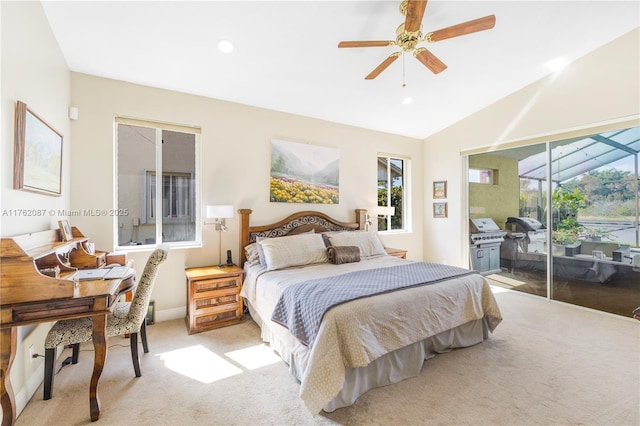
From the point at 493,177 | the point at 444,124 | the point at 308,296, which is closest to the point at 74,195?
the point at 308,296

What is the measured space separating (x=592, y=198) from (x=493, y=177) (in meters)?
1.31

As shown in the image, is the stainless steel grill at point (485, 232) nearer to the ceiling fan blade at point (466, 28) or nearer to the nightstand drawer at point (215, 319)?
the ceiling fan blade at point (466, 28)

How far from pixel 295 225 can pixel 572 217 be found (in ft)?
12.3

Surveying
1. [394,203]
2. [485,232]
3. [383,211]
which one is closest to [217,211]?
[383,211]

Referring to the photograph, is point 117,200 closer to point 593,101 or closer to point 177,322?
point 177,322

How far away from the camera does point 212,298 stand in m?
3.04

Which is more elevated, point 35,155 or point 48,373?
point 35,155

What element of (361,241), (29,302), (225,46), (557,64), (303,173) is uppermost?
(557,64)

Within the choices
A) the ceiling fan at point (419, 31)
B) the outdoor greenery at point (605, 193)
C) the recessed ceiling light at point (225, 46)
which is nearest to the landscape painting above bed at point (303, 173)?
the recessed ceiling light at point (225, 46)

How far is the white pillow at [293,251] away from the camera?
3109 millimetres

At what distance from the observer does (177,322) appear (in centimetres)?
323

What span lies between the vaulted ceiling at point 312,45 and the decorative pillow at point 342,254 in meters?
2.04

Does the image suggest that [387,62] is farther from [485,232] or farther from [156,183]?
[485,232]

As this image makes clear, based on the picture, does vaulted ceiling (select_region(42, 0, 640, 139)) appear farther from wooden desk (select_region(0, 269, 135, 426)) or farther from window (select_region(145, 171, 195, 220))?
wooden desk (select_region(0, 269, 135, 426))
